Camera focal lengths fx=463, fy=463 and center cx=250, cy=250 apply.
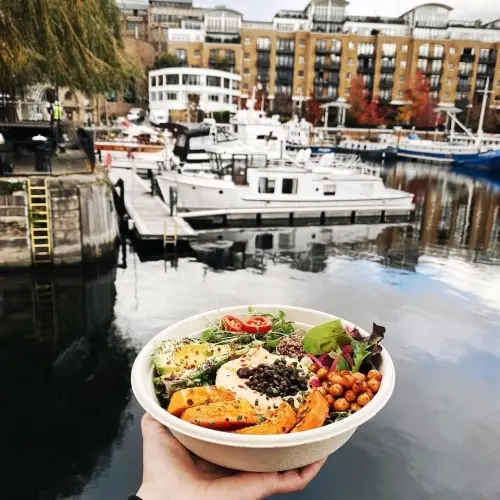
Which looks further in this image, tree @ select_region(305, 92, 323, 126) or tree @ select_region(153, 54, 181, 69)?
tree @ select_region(305, 92, 323, 126)

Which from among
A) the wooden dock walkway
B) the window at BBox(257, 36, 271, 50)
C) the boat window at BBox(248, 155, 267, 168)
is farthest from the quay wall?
the window at BBox(257, 36, 271, 50)

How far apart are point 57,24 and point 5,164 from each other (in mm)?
4606

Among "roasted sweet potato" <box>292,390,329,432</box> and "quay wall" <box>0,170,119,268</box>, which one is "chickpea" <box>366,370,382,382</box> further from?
"quay wall" <box>0,170,119,268</box>

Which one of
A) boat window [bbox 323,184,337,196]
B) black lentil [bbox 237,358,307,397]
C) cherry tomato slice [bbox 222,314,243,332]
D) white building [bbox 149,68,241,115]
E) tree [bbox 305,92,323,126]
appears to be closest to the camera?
black lentil [bbox 237,358,307,397]

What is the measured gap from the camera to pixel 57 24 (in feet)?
45.6

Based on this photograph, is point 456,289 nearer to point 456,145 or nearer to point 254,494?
point 254,494

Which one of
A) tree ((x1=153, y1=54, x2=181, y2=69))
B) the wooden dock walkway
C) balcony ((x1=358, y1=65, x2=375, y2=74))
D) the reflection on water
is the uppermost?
balcony ((x1=358, y1=65, x2=375, y2=74))

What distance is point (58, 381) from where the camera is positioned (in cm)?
938

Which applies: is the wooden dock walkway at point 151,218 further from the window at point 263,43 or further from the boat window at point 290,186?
the window at point 263,43

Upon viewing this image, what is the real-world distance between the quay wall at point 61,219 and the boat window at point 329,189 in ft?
43.1

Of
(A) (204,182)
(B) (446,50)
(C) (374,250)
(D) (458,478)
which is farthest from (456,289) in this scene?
(B) (446,50)

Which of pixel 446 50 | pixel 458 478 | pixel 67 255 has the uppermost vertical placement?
pixel 446 50

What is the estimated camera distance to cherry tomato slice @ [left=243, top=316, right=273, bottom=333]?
308 cm

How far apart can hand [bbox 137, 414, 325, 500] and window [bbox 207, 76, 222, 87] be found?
2593 inches
